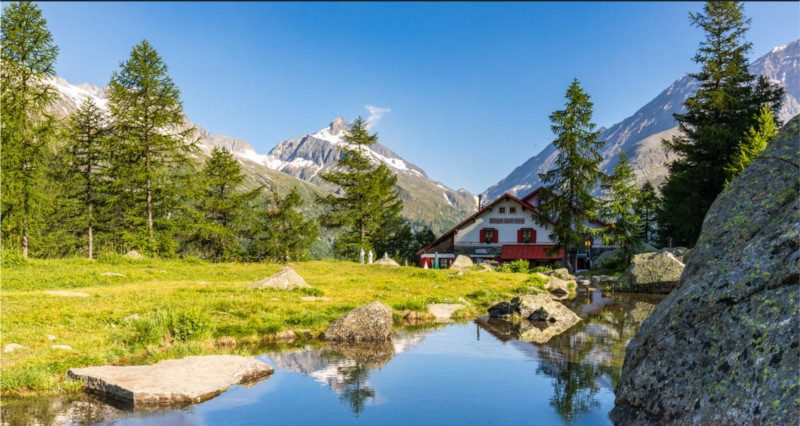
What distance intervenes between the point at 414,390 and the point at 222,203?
46.4 meters

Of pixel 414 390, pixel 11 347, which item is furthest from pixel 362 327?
pixel 11 347

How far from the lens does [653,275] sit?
28.2 meters

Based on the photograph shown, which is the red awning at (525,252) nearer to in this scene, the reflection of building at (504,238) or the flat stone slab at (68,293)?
the reflection of building at (504,238)

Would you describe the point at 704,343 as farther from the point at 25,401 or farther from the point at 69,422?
the point at 25,401

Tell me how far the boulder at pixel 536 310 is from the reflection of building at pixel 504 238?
40203 millimetres

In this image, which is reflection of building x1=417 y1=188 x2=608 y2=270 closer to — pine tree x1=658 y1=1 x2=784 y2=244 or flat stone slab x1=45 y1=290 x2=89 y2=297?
pine tree x1=658 y1=1 x2=784 y2=244

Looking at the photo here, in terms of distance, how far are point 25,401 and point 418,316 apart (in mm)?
11653

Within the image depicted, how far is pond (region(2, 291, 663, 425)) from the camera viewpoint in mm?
7043

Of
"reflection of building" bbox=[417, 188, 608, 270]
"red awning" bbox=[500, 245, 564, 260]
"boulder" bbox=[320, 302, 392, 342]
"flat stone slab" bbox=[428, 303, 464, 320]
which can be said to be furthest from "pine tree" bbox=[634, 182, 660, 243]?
"boulder" bbox=[320, 302, 392, 342]

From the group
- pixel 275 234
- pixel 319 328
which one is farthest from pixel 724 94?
pixel 275 234

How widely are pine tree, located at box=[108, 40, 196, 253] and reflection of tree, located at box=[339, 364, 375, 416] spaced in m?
32.5

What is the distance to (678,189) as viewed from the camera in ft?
146

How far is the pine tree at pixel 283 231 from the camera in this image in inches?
2263

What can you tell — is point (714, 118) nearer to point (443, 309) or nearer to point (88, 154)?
point (443, 309)
